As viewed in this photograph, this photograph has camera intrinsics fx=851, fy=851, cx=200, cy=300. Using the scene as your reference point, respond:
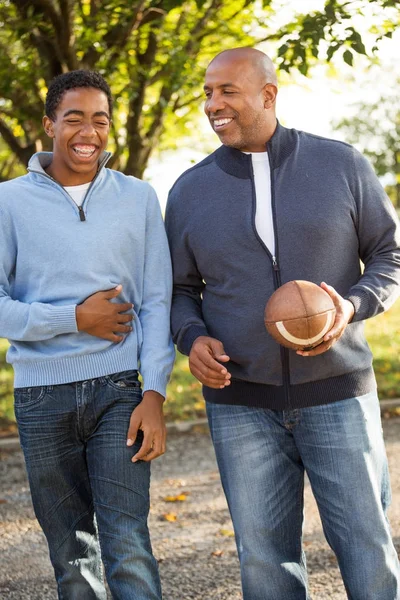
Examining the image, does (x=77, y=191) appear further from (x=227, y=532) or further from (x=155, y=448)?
(x=227, y=532)

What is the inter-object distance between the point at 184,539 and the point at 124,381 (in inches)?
103

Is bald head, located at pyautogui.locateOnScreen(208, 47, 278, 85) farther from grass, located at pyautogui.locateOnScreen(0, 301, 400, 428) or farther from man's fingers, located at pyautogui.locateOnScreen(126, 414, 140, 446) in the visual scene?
grass, located at pyautogui.locateOnScreen(0, 301, 400, 428)

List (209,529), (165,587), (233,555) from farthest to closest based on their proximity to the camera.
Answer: (209,529) < (233,555) < (165,587)

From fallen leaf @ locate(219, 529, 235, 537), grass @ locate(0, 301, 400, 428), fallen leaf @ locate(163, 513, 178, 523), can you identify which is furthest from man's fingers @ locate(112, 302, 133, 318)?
grass @ locate(0, 301, 400, 428)

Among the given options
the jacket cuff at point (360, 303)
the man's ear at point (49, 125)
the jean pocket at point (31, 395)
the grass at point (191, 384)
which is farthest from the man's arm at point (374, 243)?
the grass at point (191, 384)

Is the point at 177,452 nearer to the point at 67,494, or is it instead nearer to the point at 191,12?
the point at 67,494

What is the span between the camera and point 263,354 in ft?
11.0

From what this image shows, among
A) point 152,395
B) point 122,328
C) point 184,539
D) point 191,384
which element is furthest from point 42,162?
point 191,384

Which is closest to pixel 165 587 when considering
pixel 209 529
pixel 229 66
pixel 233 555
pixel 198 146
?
pixel 233 555

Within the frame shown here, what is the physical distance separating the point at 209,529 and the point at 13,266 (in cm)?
305

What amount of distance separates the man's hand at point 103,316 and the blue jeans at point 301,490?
55cm

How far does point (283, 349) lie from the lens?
3332mm

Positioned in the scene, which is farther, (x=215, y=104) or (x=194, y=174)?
(x=194, y=174)

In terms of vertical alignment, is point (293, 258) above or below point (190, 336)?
above
